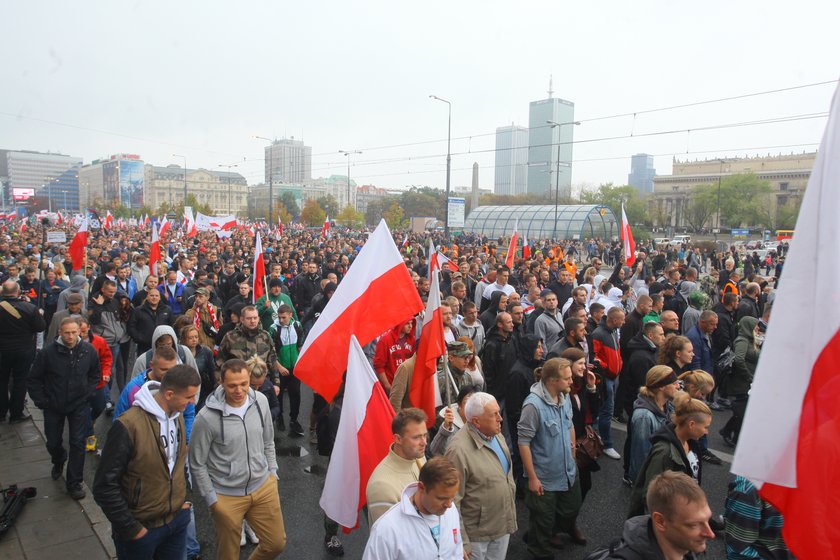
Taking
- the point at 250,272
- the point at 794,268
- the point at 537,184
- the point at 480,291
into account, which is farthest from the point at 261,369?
the point at 537,184

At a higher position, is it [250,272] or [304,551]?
[250,272]

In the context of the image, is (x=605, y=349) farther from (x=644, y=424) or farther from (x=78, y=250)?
(x=78, y=250)

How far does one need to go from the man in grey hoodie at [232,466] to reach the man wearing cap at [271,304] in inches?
136

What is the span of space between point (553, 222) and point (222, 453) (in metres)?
39.6

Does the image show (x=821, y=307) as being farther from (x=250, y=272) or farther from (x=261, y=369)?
(x=250, y=272)

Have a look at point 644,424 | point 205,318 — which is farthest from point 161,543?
point 205,318

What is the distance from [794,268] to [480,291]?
9.05 metres

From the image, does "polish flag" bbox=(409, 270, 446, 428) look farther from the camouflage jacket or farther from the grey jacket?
the camouflage jacket

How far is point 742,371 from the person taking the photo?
6.29 m

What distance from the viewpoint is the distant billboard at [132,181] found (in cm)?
13141

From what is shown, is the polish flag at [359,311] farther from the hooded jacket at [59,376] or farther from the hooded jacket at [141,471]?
the hooded jacket at [59,376]

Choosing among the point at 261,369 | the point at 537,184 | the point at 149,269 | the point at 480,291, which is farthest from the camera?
the point at 537,184

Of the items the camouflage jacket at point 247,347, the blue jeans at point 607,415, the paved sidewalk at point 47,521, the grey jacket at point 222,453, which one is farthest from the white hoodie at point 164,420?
the blue jeans at point 607,415

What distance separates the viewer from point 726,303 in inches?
338
